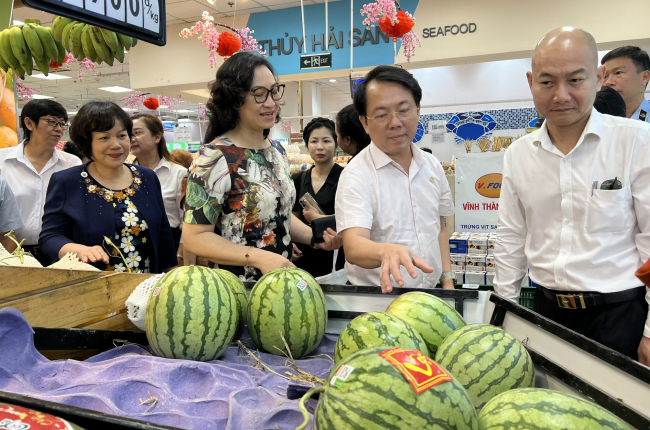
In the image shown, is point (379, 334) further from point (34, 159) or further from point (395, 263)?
point (34, 159)

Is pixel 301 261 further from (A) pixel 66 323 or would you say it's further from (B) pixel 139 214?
(A) pixel 66 323

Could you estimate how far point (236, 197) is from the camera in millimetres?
1851

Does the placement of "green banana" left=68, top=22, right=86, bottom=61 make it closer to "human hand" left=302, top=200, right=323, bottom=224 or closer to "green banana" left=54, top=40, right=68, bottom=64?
"green banana" left=54, top=40, right=68, bottom=64

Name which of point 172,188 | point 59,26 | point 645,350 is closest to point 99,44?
point 59,26

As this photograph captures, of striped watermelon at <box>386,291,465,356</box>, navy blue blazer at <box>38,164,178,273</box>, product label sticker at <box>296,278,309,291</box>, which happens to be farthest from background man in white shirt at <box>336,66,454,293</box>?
navy blue blazer at <box>38,164,178,273</box>

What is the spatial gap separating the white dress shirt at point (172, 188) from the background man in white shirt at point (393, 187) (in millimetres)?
2203

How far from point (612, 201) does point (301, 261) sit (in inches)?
80.2

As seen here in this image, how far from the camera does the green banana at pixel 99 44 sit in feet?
10.1

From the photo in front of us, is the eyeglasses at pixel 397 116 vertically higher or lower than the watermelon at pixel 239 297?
higher

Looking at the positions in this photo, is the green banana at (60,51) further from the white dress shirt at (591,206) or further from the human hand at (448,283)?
the white dress shirt at (591,206)

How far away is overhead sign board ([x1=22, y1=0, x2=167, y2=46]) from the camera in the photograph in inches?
57.7

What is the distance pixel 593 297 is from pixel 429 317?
1070 millimetres

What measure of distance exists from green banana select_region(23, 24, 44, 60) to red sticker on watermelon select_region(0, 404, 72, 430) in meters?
3.37

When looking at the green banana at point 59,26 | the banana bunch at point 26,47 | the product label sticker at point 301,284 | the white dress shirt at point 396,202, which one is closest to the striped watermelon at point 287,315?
the product label sticker at point 301,284
